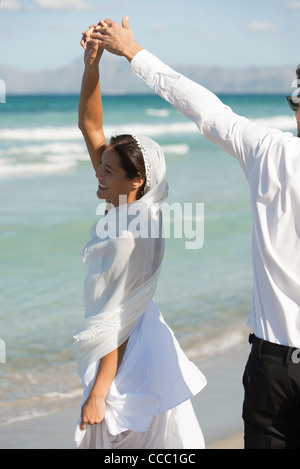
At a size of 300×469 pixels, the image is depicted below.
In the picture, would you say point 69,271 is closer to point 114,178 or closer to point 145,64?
point 114,178

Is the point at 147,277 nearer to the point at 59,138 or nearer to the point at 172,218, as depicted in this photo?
the point at 172,218

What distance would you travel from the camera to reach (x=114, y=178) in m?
2.79

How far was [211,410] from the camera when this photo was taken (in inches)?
179

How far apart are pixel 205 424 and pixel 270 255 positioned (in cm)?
241

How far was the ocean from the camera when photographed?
17.1ft

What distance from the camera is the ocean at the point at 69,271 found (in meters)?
5.21

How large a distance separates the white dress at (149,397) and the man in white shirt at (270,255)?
55 centimetres

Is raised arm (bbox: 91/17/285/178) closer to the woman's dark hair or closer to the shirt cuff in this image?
the shirt cuff

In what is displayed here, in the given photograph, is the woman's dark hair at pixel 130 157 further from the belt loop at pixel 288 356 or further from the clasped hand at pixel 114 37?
the belt loop at pixel 288 356

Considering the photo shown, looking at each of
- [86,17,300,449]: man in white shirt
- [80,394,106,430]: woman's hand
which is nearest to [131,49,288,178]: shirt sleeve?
[86,17,300,449]: man in white shirt

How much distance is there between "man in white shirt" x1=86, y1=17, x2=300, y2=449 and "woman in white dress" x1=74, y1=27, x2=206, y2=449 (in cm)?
54

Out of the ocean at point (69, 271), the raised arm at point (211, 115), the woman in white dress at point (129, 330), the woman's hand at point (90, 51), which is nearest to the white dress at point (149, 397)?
the woman in white dress at point (129, 330)

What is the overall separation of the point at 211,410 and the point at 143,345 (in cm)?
191

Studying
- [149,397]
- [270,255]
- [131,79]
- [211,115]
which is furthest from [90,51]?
[131,79]
